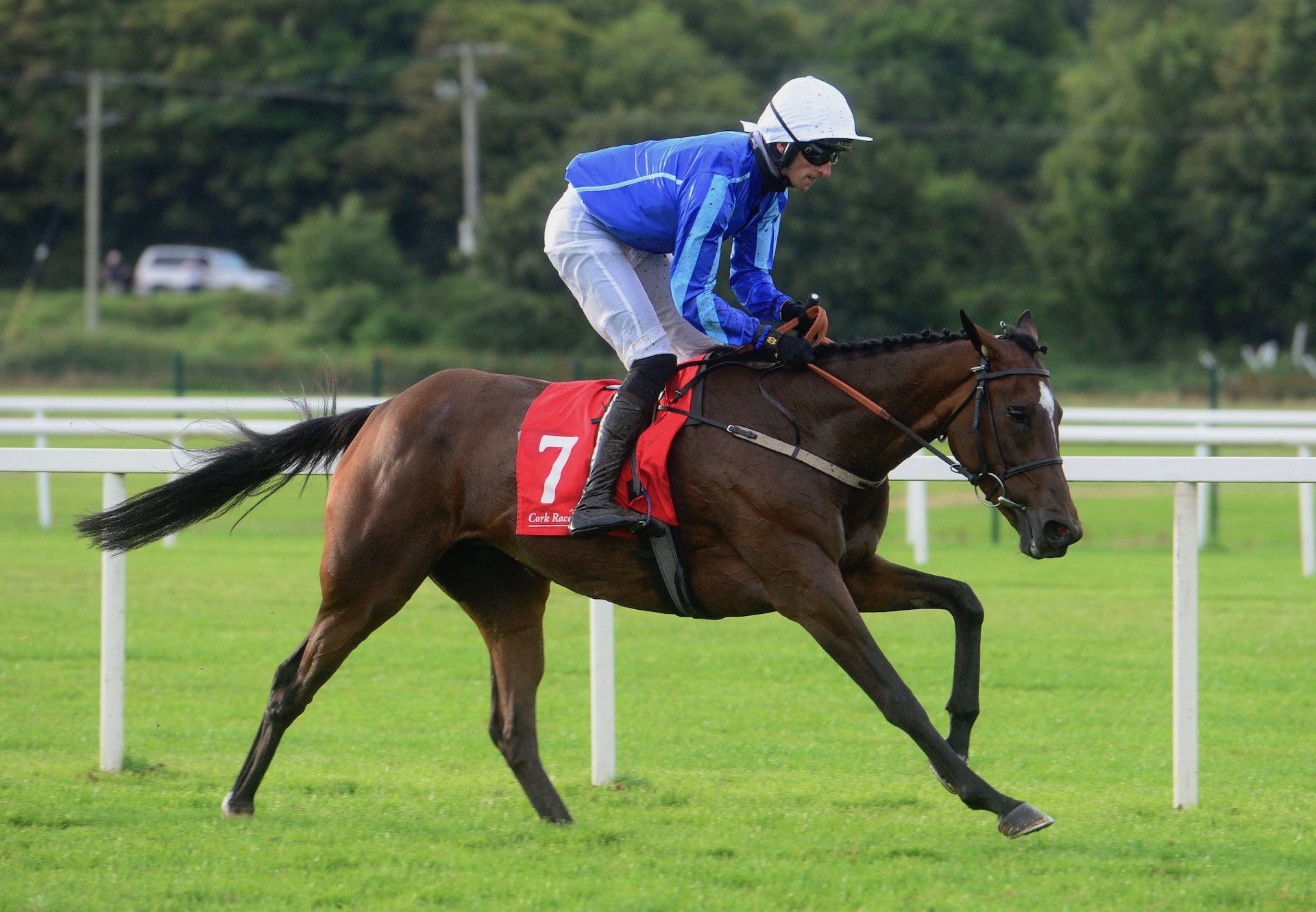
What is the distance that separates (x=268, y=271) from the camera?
160 ft

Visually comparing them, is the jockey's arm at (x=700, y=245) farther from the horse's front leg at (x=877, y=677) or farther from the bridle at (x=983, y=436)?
the horse's front leg at (x=877, y=677)

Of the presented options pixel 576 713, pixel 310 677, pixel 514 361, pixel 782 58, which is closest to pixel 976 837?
pixel 310 677

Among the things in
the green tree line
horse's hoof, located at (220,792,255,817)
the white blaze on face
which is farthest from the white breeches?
the green tree line

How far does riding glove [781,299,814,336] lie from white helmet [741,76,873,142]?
1.65ft

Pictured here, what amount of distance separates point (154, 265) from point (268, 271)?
14.9 feet

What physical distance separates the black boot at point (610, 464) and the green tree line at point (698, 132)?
29.8 meters

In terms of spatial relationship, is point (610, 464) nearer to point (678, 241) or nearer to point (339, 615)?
point (678, 241)

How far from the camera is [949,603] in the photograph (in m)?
4.79

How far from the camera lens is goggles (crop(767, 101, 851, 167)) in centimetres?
464

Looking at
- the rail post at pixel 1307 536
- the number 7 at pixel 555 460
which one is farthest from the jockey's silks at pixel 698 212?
the rail post at pixel 1307 536

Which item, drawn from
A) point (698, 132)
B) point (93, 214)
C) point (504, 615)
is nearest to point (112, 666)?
point (504, 615)

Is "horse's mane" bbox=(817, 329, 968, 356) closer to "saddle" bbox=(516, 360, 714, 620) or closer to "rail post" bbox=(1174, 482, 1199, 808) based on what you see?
"saddle" bbox=(516, 360, 714, 620)

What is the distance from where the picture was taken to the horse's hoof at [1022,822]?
4.28 meters

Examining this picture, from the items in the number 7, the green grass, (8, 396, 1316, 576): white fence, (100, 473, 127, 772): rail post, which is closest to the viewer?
the green grass
